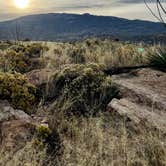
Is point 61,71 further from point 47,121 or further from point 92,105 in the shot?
point 47,121

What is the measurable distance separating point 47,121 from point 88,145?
1.18m

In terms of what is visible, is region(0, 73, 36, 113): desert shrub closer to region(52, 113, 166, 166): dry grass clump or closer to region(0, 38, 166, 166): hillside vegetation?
region(0, 38, 166, 166): hillside vegetation

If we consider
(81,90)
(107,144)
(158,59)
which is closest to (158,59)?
(158,59)

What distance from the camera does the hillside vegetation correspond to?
585 cm

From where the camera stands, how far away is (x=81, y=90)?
852 centimetres

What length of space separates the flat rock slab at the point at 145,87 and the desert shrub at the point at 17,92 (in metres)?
1.81

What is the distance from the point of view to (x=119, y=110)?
7324mm

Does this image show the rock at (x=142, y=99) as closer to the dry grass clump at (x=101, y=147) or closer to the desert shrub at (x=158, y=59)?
the dry grass clump at (x=101, y=147)

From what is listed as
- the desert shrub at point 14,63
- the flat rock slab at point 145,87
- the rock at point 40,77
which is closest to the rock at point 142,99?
the flat rock slab at point 145,87

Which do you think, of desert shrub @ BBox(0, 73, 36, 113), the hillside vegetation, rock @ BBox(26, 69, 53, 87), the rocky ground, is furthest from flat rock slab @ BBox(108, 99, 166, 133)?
rock @ BBox(26, 69, 53, 87)

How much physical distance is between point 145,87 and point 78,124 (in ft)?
6.92

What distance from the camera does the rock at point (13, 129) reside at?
6113mm

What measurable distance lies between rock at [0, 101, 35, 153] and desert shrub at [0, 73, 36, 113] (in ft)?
2.14

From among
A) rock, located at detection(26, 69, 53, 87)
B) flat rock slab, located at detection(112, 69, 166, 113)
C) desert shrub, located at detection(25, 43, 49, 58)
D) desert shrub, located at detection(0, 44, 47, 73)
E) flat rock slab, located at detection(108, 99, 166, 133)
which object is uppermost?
flat rock slab, located at detection(108, 99, 166, 133)
